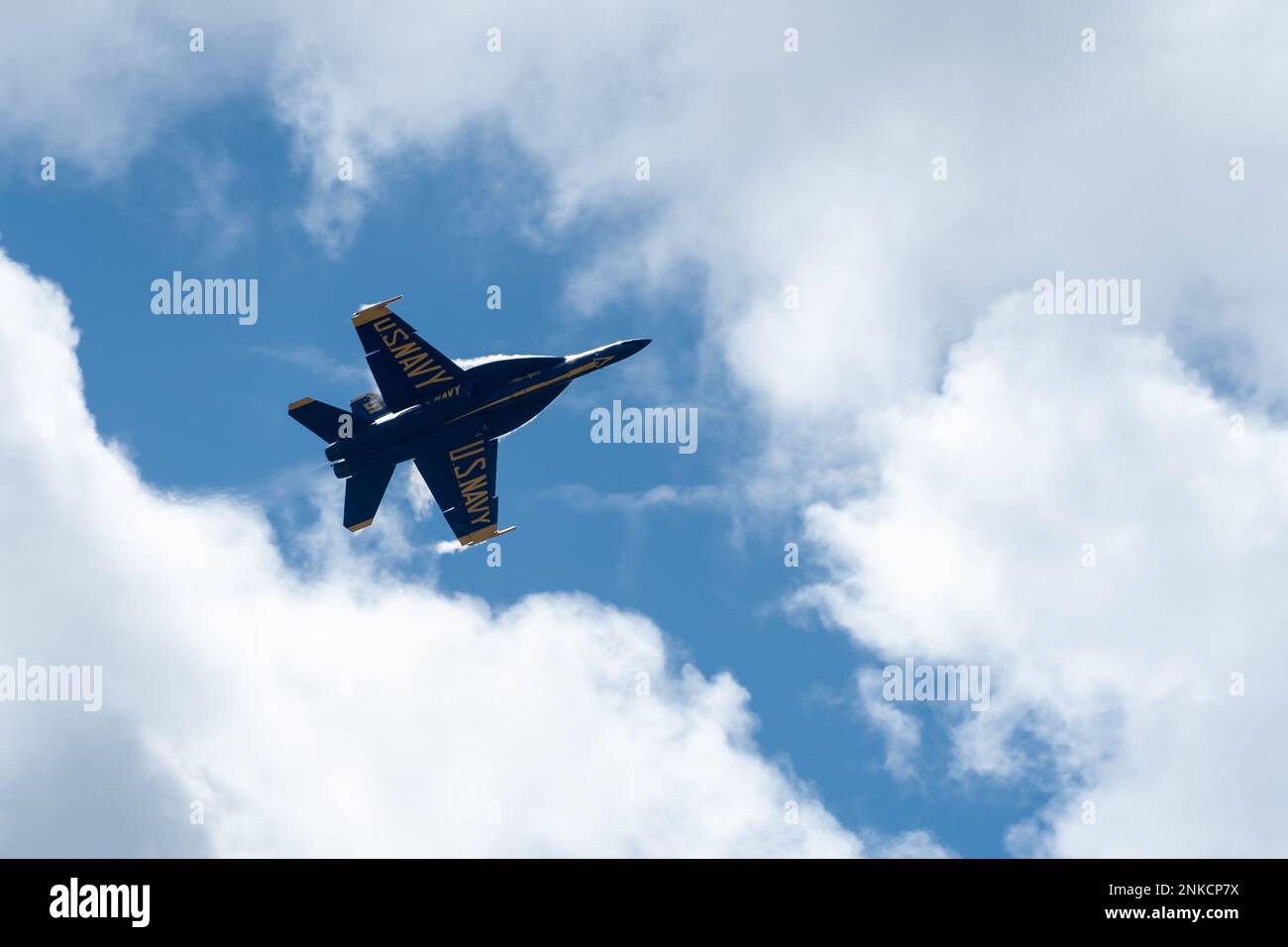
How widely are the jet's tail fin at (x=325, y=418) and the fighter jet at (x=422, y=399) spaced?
64 mm

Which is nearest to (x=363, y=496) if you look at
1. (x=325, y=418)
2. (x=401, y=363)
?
(x=325, y=418)

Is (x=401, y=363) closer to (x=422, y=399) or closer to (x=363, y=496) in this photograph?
(x=422, y=399)

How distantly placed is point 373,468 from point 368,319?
9724 mm

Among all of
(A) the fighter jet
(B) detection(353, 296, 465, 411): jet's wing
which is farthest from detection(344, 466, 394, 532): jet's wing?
(B) detection(353, 296, 465, 411): jet's wing

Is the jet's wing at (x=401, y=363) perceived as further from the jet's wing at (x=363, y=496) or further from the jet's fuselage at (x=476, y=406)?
the jet's wing at (x=363, y=496)

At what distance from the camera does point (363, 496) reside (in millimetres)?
96812

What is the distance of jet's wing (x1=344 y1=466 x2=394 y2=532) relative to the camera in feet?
317

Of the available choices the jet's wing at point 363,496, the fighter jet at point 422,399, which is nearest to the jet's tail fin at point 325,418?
the fighter jet at point 422,399

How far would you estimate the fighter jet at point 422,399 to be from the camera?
9169cm

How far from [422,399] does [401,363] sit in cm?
272

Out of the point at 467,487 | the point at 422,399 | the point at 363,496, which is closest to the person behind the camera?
the point at 422,399

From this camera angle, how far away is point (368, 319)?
3647 inches
